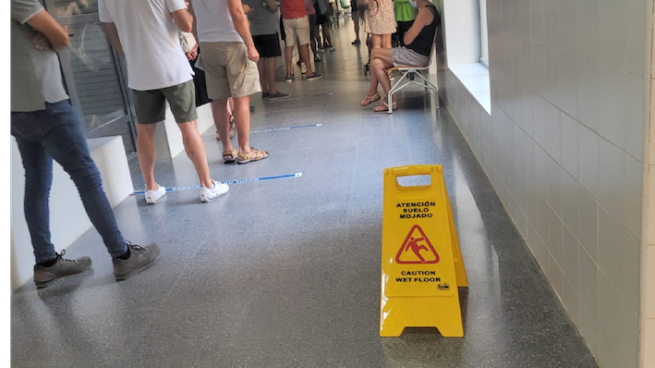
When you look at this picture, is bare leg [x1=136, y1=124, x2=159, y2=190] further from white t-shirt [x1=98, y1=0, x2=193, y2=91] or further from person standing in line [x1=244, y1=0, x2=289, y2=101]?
person standing in line [x1=244, y1=0, x2=289, y2=101]

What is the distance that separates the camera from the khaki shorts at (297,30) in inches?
358

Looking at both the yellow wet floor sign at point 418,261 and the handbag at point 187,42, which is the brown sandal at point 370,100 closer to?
the handbag at point 187,42

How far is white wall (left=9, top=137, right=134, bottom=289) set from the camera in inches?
121

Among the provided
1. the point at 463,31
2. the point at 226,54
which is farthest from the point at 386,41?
the point at 226,54

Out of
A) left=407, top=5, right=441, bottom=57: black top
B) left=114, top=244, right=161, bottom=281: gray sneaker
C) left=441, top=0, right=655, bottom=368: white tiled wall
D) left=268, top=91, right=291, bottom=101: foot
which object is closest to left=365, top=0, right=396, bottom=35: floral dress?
left=407, top=5, right=441, bottom=57: black top

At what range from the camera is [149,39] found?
3594mm

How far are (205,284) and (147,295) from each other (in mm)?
270

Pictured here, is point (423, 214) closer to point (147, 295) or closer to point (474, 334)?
point (474, 334)

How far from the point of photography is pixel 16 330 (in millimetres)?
2635

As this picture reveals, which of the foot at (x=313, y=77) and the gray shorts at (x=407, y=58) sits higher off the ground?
the gray shorts at (x=407, y=58)

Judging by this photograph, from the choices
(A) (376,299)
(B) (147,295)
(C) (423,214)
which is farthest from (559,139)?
(B) (147,295)

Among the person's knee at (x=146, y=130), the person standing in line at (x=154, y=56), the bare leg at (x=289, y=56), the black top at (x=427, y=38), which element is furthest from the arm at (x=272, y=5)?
the person's knee at (x=146, y=130)

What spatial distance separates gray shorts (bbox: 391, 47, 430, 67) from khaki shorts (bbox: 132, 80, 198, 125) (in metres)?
2.75

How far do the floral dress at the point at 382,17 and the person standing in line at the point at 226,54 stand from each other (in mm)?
2654
